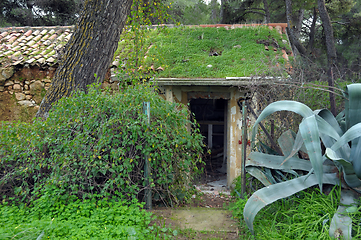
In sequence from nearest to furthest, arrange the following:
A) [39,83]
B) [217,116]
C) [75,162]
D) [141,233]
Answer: [141,233]
[75,162]
[39,83]
[217,116]

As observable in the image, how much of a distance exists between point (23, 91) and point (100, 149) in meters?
4.60

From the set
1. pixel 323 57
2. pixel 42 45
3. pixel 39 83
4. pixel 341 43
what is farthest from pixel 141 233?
pixel 341 43

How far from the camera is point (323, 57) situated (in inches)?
634

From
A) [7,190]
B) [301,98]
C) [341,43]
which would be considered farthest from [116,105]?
[341,43]

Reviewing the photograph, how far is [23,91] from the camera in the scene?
6602 millimetres

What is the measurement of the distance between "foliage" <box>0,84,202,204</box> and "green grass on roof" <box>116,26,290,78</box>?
2119 mm

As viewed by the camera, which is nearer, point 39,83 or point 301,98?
point 301,98

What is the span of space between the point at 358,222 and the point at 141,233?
82.6 inches

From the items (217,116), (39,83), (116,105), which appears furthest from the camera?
(217,116)

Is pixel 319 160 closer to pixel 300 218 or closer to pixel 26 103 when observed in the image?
pixel 300 218

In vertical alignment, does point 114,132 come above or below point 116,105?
below

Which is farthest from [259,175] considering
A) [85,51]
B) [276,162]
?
[85,51]

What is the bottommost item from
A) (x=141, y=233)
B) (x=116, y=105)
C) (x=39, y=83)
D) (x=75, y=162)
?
(x=141, y=233)

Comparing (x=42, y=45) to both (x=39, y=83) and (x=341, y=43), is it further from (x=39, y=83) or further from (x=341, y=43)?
(x=341, y=43)
